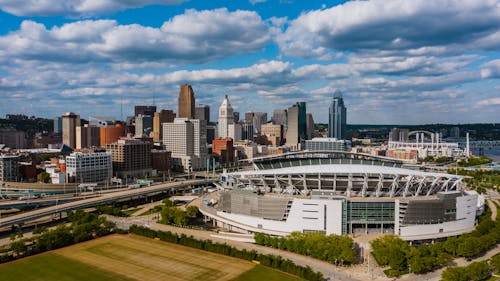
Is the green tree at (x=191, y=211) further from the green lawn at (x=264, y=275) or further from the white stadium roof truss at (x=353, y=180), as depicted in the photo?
the green lawn at (x=264, y=275)

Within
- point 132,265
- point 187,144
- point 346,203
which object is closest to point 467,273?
point 346,203

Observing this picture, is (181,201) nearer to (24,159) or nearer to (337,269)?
(337,269)

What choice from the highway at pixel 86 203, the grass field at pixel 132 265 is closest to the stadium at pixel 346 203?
the grass field at pixel 132 265

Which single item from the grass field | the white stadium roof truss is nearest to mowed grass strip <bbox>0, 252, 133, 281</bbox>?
the grass field

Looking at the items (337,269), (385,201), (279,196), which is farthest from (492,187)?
(337,269)

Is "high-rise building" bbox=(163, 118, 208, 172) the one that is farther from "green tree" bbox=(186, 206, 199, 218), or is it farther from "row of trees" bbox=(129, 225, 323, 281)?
"row of trees" bbox=(129, 225, 323, 281)

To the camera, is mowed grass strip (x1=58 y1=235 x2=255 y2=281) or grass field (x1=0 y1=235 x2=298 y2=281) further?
mowed grass strip (x1=58 y1=235 x2=255 y2=281)
